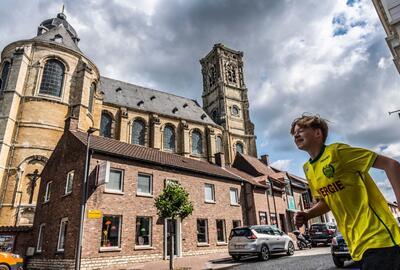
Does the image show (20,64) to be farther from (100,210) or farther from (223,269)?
(223,269)

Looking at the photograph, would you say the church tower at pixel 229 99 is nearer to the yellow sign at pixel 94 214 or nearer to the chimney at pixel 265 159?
the chimney at pixel 265 159

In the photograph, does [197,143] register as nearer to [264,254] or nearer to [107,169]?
[107,169]

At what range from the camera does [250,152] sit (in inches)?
1994

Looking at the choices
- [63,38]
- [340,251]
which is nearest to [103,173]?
[340,251]

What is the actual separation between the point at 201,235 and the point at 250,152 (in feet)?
108

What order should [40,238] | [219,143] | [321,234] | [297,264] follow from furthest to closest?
[219,143]
[321,234]
[40,238]
[297,264]

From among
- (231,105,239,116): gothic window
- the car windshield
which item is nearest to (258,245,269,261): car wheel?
the car windshield

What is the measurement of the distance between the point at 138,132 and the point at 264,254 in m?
28.3

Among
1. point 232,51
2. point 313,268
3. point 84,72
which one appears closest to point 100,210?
point 313,268

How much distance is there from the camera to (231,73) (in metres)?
58.6

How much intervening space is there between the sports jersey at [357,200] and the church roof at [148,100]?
38.3 metres

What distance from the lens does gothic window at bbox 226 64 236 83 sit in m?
58.0

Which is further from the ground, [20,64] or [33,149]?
[20,64]

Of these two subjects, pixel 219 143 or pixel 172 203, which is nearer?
pixel 172 203
